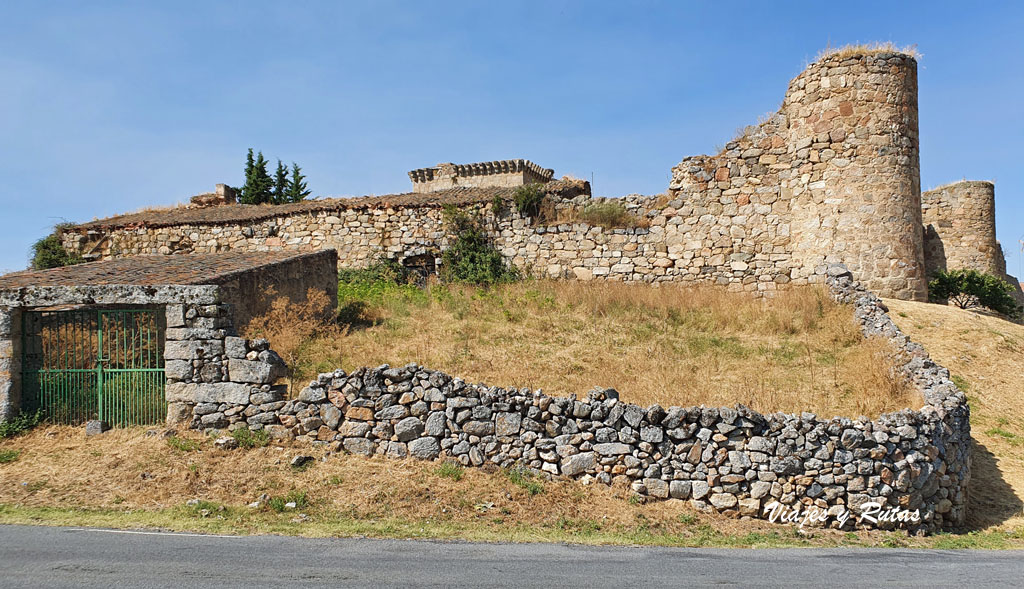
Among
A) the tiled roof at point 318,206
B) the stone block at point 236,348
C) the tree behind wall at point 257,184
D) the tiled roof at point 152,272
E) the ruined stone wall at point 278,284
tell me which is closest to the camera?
the stone block at point 236,348

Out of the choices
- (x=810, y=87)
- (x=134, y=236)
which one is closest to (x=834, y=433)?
(x=810, y=87)

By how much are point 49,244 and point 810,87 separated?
873 inches

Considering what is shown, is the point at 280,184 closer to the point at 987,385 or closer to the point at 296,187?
the point at 296,187

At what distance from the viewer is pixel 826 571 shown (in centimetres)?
620

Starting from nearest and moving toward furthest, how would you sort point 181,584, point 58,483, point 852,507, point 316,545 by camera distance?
1. point 181,584
2. point 316,545
3. point 852,507
4. point 58,483

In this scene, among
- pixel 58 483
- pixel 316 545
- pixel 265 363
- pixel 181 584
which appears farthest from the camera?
pixel 265 363

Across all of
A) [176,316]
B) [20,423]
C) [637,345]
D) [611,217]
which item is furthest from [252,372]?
[611,217]

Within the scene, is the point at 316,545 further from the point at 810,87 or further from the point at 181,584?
the point at 810,87

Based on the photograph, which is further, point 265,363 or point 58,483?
point 265,363

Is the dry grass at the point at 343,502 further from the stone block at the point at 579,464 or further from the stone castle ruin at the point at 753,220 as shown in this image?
the stone castle ruin at the point at 753,220

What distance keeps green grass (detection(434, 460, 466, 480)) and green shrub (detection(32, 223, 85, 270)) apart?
1704cm

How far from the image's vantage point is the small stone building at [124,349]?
9.38 meters

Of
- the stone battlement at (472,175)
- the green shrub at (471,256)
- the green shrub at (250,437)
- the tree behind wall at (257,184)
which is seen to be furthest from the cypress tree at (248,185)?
the green shrub at (250,437)

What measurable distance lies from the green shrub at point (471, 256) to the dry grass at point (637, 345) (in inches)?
37.8
